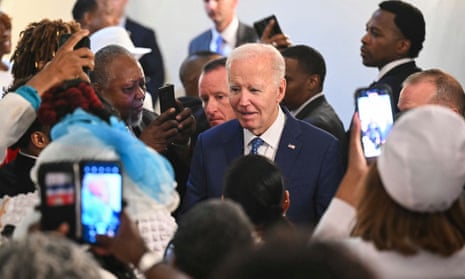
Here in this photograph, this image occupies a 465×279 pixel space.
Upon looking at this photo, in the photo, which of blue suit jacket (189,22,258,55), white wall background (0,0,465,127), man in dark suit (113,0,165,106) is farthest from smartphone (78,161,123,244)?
man in dark suit (113,0,165,106)

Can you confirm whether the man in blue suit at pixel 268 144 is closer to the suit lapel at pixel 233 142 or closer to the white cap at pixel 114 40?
the suit lapel at pixel 233 142

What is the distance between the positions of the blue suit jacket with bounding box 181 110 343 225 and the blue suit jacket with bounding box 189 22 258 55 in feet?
10.7

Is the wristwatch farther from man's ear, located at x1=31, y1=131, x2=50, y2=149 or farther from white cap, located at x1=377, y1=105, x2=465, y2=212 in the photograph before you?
man's ear, located at x1=31, y1=131, x2=50, y2=149

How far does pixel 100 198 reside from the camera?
2.81m

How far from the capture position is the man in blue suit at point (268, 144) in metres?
4.51

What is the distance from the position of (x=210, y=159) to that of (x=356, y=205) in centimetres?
174

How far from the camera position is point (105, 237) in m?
2.72

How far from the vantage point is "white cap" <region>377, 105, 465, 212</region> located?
2.83 metres

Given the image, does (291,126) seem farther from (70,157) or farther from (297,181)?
(70,157)

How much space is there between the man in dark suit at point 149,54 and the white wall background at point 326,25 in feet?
0.86

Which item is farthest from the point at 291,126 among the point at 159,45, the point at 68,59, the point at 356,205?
the point at 159,45

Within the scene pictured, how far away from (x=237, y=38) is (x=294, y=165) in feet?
11.7

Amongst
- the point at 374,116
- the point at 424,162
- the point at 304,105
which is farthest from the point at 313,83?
the point at 424,162

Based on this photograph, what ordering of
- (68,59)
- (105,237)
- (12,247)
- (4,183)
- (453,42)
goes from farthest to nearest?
(453,42), (68,59), (4,183), (105,237), (12,247)
